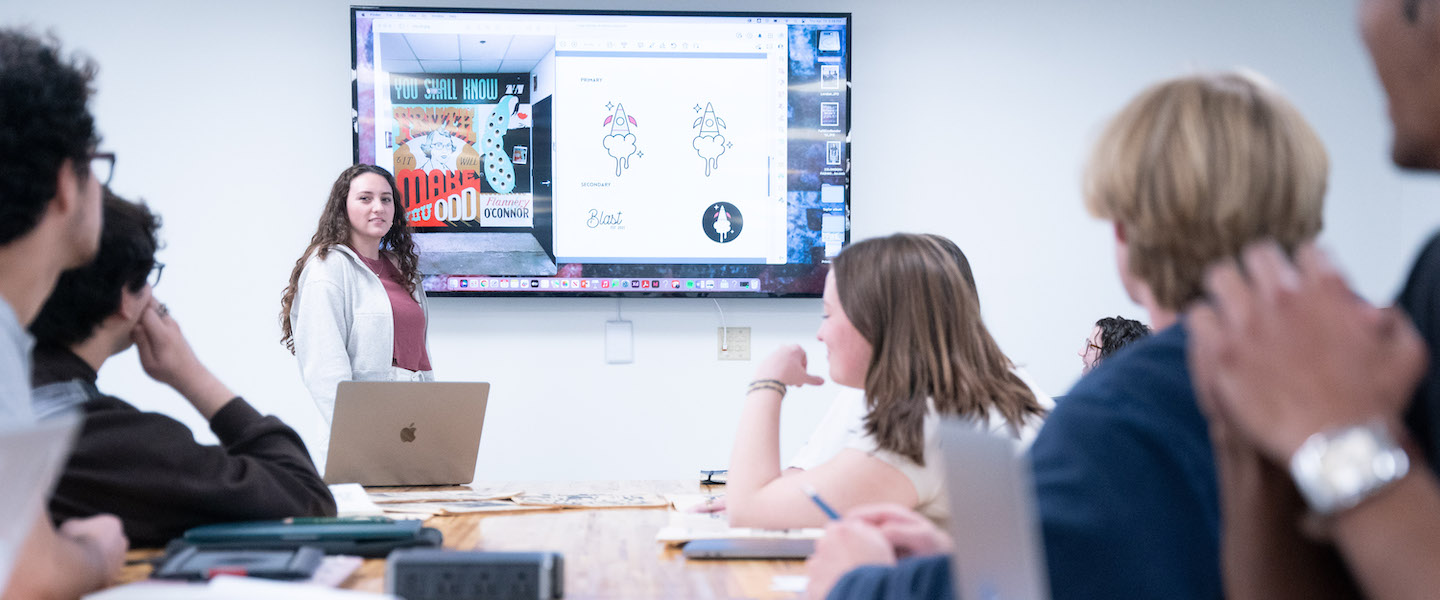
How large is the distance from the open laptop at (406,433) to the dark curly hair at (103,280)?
61cm

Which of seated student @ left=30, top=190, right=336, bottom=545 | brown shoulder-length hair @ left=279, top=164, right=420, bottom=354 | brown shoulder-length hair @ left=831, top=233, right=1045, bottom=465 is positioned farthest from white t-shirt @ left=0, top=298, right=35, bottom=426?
brown shoulder-length hair @ left=279, top=164, right=420, bottom=354

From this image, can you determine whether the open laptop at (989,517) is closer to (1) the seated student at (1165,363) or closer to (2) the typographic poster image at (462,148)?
(1) the seated student at (1165,363)

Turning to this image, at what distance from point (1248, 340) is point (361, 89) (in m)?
3.54

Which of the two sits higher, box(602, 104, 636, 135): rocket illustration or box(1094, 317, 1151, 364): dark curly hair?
box(602, 104, 636, 135): rocket illustration

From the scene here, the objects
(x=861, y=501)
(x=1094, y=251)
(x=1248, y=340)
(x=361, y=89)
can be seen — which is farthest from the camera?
(x=1094, y=251)

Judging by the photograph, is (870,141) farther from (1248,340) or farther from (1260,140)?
(1248,340)

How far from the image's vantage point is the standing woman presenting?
3.09 m

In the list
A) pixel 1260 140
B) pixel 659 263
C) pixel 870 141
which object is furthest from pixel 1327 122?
pixel 1260 140

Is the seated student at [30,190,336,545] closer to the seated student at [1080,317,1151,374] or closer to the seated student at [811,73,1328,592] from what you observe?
the seated student at [811,73,1328,592]

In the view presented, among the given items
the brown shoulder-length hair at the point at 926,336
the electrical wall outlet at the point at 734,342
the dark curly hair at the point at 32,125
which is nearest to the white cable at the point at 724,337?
the electrical wall outlet at the point at 734,342

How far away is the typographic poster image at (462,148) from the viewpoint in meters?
3.68

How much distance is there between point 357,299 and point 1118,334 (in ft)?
7.59

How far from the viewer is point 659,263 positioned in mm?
3752

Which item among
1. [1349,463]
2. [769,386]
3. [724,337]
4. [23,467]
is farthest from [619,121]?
[1349,463]
